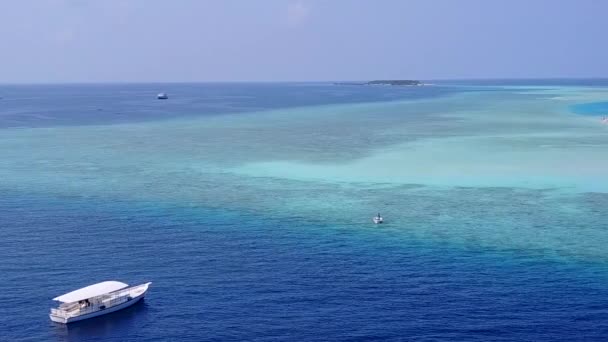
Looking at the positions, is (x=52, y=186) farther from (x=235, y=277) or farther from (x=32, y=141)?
(x=32, y=141)

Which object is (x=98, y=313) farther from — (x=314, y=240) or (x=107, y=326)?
(x=314, y=240)

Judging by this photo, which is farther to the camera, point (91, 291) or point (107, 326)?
point (91, 291)

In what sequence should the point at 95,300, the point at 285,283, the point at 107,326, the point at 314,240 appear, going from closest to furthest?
the point at 107,326
the point at 95,300
the point at 285,283
the point at 314,240

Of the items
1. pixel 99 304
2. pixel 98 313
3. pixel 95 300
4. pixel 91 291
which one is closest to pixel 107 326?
pixel 98 313

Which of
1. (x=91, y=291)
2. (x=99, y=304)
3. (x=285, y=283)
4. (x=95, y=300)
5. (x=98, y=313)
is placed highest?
(x=91, y=291)

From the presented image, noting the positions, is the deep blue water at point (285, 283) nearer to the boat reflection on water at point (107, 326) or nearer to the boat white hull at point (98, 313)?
the boat reflection on water at point (107, 326)

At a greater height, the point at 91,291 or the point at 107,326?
the point at 91,291

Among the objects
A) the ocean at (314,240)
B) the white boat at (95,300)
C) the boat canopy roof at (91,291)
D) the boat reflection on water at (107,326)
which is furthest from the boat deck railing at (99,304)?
the ocean at (314,240)
